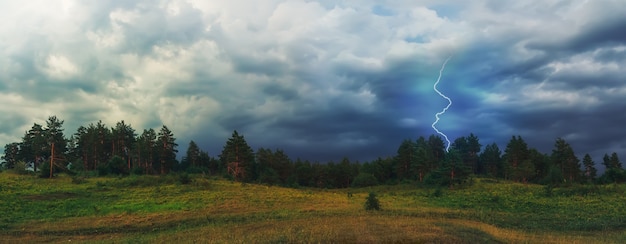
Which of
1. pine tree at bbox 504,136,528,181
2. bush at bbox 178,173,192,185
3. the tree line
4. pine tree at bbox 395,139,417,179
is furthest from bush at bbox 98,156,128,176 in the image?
pine tree at bbox 504,136,528,181

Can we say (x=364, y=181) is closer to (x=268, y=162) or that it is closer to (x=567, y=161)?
(x=268, y=162)

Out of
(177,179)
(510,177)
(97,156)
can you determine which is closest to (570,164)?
(510,177)

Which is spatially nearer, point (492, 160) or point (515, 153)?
point (515, 153)

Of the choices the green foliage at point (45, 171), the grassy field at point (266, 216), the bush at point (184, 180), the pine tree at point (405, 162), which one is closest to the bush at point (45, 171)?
the green foliage at point (45, 171)

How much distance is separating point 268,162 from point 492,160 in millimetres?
75814

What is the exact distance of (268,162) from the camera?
423 ft

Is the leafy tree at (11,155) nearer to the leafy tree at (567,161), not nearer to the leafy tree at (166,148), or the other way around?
the leafy tree at (166,148)

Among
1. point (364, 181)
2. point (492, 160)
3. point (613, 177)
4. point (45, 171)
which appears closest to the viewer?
point (45, 171)

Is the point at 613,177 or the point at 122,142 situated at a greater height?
the point at 122,142

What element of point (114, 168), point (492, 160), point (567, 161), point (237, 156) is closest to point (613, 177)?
point (567, 161)

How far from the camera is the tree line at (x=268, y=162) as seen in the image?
9081cm

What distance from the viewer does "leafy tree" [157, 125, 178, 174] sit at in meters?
111

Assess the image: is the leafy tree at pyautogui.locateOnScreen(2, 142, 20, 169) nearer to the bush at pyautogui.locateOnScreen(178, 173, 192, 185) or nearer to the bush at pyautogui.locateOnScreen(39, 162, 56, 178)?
the bush at pyautogui.locateOnScreen(39, 162, 56, 178)

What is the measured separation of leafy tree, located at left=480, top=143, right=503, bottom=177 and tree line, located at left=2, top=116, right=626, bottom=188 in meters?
0.35
